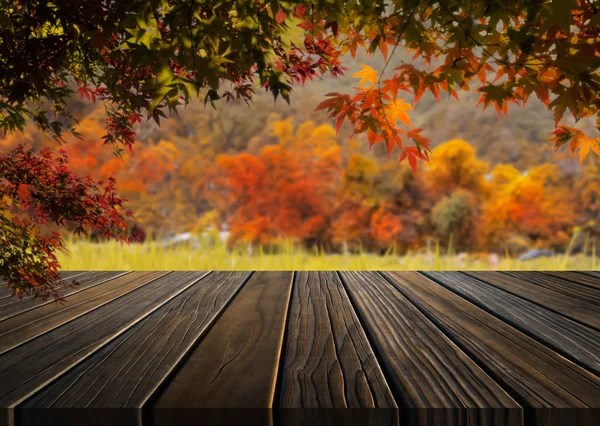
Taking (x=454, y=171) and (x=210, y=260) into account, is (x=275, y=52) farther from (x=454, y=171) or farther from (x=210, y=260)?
(x=454, y=171)

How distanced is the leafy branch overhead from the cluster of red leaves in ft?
0.50

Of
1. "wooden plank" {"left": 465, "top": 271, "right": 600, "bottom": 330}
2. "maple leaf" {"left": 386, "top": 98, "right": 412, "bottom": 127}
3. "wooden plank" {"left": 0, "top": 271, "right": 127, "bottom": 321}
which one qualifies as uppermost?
"maple leaf" {"left": 386, "top": 98, "right": 412, "bottom": 127}

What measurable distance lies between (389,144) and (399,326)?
1.91 ft

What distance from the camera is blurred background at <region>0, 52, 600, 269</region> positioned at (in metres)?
5.77

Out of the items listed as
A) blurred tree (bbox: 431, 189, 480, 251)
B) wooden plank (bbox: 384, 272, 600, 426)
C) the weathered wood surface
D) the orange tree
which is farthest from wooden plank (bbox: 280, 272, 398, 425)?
blurred tree (bbox: 431, 189, 480, 251)

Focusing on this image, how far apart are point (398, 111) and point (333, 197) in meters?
4.27

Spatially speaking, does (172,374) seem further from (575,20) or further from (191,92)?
(575,20)

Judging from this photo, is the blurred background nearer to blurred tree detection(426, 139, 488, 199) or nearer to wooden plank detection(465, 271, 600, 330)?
blurred tree detection(426, 139, 488, 199)

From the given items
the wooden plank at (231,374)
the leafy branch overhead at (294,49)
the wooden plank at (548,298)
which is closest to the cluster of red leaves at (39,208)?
the leafy branch overhead at (294,49)

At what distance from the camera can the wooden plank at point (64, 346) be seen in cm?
113

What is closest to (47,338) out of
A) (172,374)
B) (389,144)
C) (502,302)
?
(172,374)

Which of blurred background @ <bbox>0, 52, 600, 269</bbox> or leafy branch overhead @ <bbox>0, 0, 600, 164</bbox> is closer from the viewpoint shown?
leafy branch overhead @ <bbox>0, 0, 600, 164</bbox>

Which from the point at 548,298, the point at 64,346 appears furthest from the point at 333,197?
the point at 64,346

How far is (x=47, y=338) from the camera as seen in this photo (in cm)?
150
